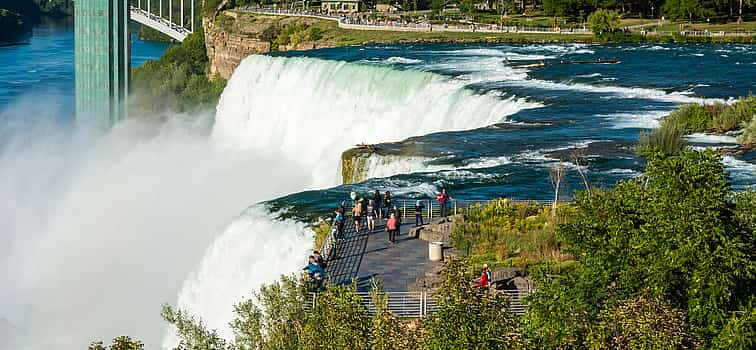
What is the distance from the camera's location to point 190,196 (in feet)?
130

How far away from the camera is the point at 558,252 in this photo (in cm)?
2220

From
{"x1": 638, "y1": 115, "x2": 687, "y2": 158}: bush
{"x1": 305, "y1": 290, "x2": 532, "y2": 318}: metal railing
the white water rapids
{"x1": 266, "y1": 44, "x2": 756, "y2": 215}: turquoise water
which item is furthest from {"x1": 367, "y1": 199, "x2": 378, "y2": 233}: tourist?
{"x1": 638, "y1": 115, "x2": 687, "y2": 158}: bush

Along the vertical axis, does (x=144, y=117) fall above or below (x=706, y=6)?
below

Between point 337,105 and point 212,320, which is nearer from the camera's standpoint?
point 212,320

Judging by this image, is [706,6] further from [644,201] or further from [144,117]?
[644,201]

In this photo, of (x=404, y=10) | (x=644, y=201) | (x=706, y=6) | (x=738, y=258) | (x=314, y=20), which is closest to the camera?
(x=738, y=258)

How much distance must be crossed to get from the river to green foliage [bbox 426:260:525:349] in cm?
1009

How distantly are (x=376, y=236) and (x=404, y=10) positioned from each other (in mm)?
87016

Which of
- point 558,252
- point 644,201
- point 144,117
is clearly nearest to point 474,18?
point 144,117

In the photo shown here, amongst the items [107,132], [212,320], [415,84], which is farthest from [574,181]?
[107,132]

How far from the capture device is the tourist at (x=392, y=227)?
24.2 m

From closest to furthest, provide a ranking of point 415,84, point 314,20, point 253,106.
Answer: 1. point 415,84
2. point 253,106
3. point 314,20

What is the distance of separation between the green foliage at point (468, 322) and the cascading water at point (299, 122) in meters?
10.2

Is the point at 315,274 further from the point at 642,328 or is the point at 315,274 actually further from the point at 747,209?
the point at 642,328
